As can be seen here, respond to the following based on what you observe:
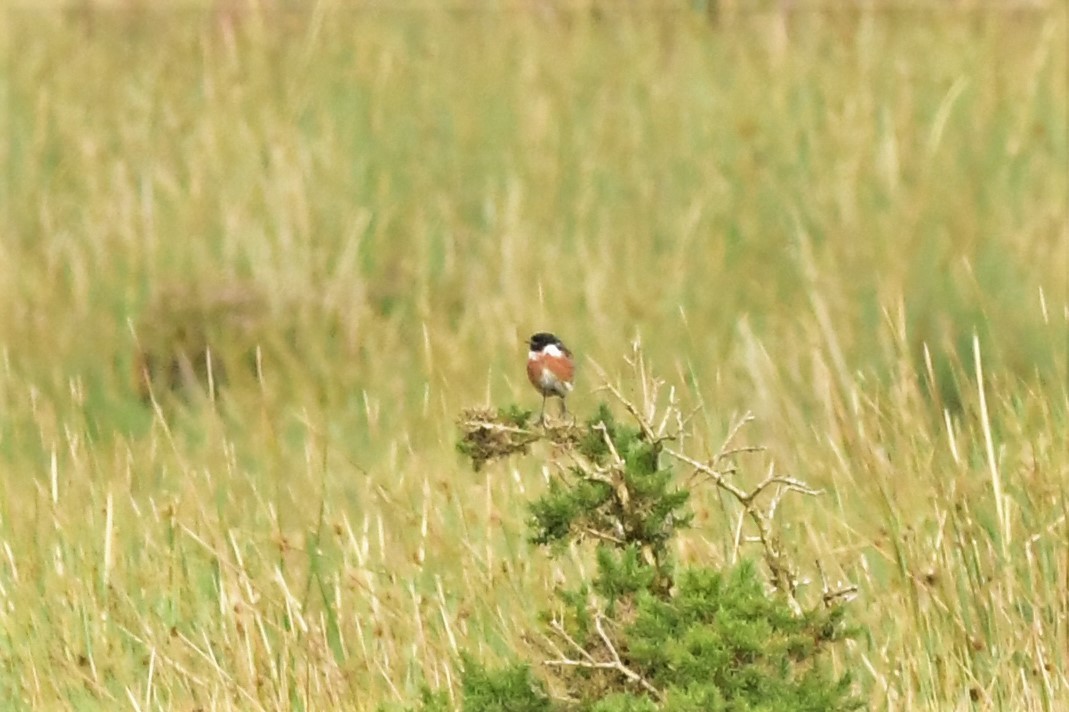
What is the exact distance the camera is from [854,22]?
9109 mm

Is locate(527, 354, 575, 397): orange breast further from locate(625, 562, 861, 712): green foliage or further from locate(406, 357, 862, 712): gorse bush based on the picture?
locate(625, 562, 861, 712): green foliage

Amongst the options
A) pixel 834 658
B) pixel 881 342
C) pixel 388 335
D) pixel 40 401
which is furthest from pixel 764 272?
pixel 834 658

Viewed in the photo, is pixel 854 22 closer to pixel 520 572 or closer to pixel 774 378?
pixel 774 378

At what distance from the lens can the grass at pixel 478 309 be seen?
3953 mm

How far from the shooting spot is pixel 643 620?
2646 millimetres

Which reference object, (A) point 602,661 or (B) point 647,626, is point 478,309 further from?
(B) point 647,626

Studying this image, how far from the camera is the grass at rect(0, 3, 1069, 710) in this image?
156 inches

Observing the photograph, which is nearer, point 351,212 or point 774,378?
point 774,378

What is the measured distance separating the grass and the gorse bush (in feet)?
2.81

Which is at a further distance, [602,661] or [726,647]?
[602,661]

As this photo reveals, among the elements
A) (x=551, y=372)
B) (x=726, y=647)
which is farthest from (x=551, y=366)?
(x=726, y=647)

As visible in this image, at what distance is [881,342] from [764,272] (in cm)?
90

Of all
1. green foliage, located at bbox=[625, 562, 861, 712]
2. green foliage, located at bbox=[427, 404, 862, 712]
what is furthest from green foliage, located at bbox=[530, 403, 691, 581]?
green foliage, located at bbox=[625, 562, 861, 712]

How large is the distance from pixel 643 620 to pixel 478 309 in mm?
3977
